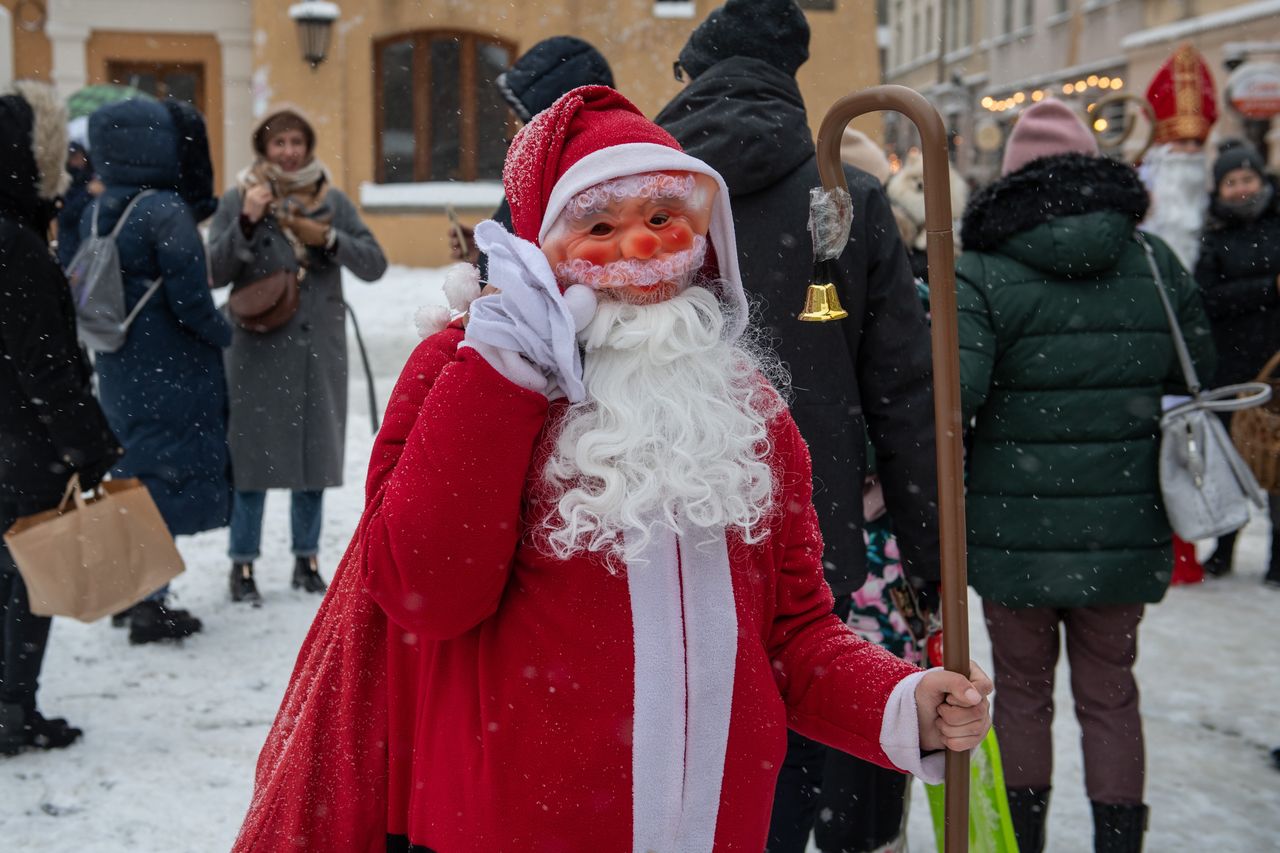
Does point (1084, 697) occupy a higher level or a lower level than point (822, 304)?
lower

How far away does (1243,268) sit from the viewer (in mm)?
5980

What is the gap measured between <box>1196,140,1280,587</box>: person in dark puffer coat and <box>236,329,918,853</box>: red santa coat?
4.94 meters

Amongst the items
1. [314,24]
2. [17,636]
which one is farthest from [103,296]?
[314,24]

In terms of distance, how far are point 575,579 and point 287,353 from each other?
4215 millimetres

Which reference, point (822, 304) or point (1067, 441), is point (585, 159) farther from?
point (1067, 441)

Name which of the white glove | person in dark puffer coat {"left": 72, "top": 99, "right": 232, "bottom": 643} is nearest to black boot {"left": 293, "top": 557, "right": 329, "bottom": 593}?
person in dark puffer coat {"left": 72, "top": 99, "right": 232, "bottom": 643}

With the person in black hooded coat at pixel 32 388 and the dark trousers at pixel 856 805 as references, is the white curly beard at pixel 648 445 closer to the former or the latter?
the dark trousers at pixel 856 805

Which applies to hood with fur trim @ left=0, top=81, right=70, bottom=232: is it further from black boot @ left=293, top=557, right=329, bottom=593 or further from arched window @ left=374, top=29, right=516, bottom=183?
arched window @ left=374, top=29, right=516, bottom=183

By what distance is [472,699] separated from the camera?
1.68 m

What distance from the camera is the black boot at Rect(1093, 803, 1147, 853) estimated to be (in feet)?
10.6

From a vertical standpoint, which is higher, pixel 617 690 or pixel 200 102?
pixel 200 102

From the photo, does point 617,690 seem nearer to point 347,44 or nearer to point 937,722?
point 937,722

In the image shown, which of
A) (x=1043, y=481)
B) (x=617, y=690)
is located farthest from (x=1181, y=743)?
(x=617, y=690)

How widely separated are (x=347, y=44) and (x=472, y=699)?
15.5 m
